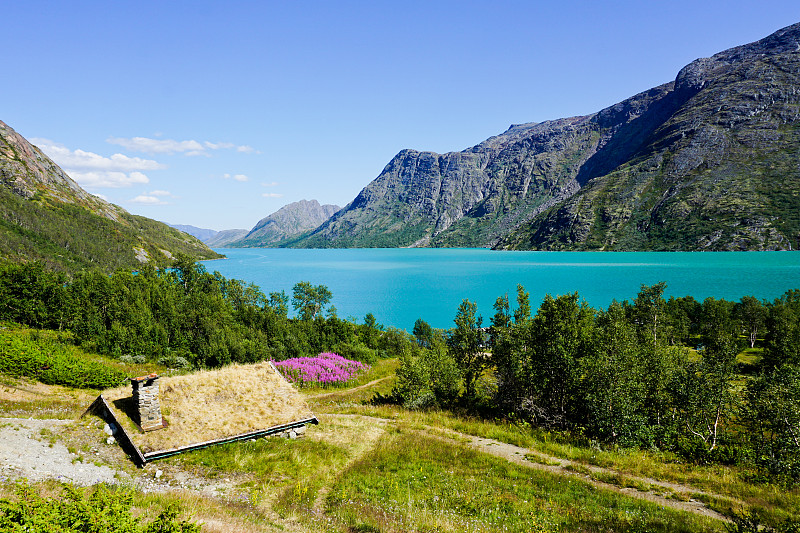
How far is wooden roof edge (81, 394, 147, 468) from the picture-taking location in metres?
17.9

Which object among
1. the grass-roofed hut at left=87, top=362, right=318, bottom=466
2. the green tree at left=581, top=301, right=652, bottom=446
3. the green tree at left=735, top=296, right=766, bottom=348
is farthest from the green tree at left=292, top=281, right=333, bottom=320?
the green tree at left=735, top=296, right=766, bottom=348

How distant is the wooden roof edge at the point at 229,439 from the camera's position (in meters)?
18.4

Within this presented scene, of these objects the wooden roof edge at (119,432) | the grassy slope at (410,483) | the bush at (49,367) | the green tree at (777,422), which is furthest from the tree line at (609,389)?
the bush at (49,367)

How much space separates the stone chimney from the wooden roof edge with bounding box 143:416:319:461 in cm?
192

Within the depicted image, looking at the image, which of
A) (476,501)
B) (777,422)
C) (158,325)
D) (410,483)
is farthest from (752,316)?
(158,325)

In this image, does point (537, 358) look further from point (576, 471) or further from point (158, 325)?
point (158, 325)

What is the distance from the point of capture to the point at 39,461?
15.4m

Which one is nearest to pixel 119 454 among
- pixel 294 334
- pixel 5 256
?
pixel 294 334

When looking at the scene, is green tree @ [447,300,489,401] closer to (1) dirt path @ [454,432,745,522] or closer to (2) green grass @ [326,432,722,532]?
(1) dirt path @ [454,432,745,522]

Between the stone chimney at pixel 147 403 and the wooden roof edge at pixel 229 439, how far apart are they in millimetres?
1919

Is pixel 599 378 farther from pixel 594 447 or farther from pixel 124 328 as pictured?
pixel 124 328

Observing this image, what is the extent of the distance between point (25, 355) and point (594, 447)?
4299 centimetres

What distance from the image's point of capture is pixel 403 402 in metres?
36.8

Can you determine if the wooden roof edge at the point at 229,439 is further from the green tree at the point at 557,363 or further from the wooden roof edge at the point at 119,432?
the green tree at the point at 557,363
